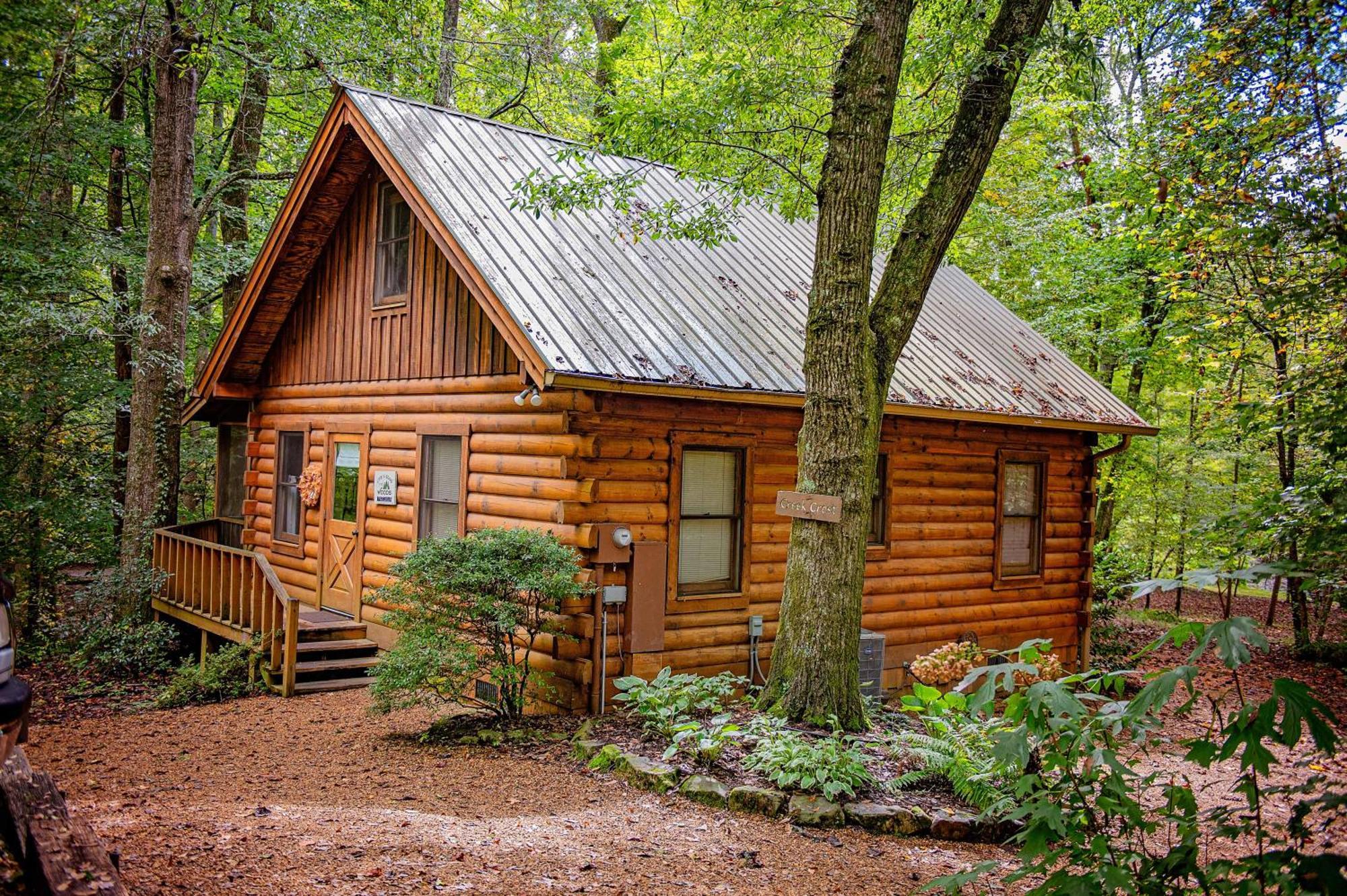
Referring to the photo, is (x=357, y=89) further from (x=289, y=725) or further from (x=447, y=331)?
(x=289, y=725)

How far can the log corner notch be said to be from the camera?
11.8ft

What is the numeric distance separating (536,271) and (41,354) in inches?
364

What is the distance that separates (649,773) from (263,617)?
6157mm

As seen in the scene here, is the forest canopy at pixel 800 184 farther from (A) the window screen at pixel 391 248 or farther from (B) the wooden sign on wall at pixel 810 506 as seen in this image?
(B) the wooden sign on wall at pixel 810 506

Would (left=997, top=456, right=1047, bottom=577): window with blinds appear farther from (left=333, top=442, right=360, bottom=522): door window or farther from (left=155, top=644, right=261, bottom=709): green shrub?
(left=155, top=644, right=261, bottom=709): green shrub

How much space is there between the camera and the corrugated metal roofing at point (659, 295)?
925 cm

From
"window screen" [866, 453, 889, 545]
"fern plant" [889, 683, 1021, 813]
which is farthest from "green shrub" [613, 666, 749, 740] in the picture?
"window screen" [866, 453, 889, 545]

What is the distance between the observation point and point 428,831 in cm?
558

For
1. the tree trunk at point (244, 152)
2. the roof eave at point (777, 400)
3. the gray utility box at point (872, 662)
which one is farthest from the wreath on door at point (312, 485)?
the gray utility box at point (872, 662)

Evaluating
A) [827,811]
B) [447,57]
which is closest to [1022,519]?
[827,811]

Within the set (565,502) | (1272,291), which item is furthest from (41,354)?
(1272,291)

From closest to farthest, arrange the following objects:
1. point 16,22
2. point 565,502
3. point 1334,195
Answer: point 1334,195 < point 565,502 < point 16,22

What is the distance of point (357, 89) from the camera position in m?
11.3

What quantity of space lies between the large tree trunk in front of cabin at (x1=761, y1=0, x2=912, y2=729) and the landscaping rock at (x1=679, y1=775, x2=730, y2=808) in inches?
45.5
